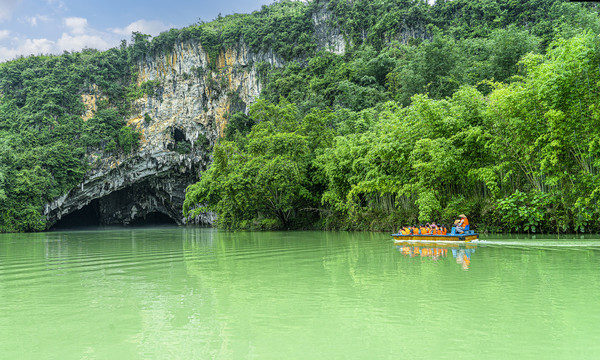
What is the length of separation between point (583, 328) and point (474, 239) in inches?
352

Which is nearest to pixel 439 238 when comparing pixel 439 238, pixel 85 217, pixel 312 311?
pixel 439 238

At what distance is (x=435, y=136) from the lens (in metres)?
16.1

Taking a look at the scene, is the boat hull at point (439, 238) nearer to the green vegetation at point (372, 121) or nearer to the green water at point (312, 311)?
the green vegetation at point (372, 121)

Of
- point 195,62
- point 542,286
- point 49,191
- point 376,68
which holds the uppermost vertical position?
point 195,62

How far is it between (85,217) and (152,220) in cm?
808

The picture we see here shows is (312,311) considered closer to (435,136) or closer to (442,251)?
(442,251)

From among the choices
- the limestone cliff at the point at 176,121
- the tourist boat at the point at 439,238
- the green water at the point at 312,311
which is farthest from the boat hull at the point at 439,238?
the limestone cliff at the point at 176,121

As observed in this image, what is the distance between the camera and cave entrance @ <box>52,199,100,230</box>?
4862 cm

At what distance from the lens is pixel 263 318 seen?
14.0ft

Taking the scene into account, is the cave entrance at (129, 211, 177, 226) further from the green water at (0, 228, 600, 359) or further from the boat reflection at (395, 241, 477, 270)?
the green water at (0, 228, 600, 359)

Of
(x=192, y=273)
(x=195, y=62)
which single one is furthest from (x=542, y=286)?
(x=195, y=62)

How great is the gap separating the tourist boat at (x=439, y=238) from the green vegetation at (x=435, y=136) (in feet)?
8.53

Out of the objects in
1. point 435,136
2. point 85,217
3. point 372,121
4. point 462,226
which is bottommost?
point 462,226

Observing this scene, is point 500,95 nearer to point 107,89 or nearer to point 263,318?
point 263,318
